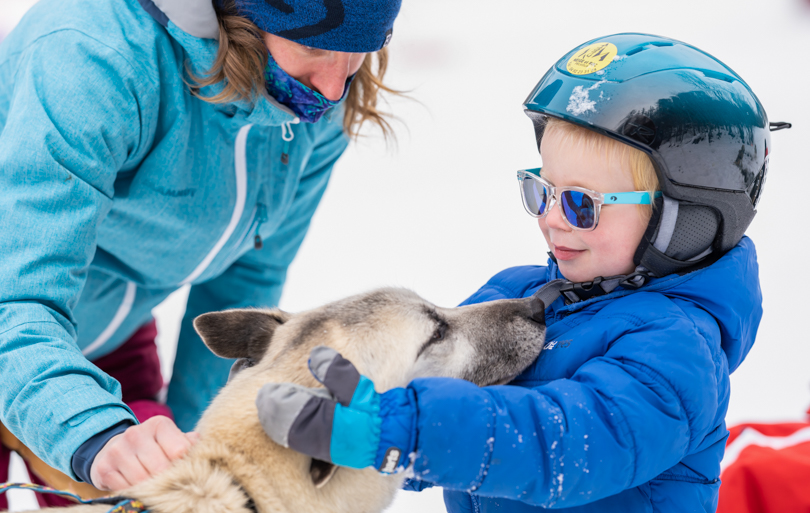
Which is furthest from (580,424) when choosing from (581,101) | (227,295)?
(227,295)

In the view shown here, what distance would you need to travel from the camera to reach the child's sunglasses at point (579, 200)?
1658 mm

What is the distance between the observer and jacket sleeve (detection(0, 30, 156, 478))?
161 centimetres

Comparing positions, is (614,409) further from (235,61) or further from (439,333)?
(235,61)

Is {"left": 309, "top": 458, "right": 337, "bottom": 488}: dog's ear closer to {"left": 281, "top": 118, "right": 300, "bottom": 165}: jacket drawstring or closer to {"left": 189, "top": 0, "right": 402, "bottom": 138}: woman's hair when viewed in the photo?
{"left": 189, "top": 0, "right": 402, "bottom": 138}: woman's hair

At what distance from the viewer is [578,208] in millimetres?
1696

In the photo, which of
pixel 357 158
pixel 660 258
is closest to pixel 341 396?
pixel 660 258

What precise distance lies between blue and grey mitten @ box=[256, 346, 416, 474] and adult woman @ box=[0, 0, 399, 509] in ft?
1.38

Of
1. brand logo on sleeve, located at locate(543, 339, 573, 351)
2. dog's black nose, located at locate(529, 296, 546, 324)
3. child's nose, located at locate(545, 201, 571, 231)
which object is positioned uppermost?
child's nose, located at locate(545, 201, 571, 231)

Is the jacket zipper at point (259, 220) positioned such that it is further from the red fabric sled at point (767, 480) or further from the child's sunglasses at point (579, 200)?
the red fabric sled at point (767, 480)

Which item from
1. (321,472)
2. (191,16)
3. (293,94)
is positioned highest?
(191,16)

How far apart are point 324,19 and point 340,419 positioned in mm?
1245

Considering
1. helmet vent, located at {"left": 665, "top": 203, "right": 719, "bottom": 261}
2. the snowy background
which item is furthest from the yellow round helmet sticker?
the snowy background

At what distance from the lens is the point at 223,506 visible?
1328 millimetres

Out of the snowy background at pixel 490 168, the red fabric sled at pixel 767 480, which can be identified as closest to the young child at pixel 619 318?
the red fabric sled at pixel 767 480
